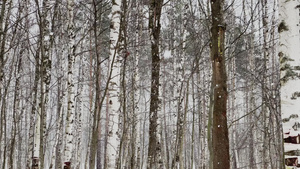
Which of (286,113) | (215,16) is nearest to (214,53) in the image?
(215,16)

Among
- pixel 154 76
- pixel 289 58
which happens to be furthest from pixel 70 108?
pixel 289 58

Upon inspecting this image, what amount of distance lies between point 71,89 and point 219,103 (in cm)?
506

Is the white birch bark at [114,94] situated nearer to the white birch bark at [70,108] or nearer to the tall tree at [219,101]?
the tall tree at [219,101]

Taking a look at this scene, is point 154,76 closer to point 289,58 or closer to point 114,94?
point 114,94

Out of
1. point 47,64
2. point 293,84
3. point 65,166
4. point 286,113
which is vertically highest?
point 47,64

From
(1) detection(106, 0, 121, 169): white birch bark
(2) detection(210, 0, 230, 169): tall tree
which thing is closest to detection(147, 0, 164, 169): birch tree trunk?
(1) detection(106, 0, 121, 169): white birch bark

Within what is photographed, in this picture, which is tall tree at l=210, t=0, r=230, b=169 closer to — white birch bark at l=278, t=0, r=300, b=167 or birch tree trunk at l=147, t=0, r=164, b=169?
white birch bark at l=278, t=0, r=300, b=167

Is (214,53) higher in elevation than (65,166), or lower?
higher

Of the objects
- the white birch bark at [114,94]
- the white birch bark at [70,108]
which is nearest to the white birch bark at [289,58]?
the white birch bark at [114,94]

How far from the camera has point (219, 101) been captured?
15.5ft

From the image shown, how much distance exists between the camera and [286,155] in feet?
11.8

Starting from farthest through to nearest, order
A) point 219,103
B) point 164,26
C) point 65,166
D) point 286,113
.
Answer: point 164,26, point 65,166, point 219,103, point 286,113

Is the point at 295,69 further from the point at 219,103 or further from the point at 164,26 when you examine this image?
the point at 164,26

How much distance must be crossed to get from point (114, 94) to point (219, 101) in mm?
2161
